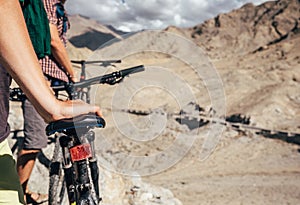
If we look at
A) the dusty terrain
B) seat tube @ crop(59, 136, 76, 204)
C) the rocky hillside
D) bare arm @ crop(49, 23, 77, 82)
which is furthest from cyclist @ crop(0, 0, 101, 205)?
the rocky hillside

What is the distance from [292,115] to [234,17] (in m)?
94.7

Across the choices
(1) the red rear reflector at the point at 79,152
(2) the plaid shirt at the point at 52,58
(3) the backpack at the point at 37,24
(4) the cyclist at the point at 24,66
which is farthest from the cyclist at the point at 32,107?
(4) the cyclist at the point at 24,66

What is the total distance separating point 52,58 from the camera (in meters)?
3.09

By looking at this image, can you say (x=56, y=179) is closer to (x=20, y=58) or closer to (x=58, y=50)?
(x=58, y=50)

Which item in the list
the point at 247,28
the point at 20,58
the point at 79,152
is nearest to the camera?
the point at 20,58

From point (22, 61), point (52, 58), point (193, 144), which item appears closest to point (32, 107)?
point (52, 58)

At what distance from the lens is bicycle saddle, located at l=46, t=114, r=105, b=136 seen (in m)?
1.12

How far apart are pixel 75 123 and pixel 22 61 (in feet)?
0.85

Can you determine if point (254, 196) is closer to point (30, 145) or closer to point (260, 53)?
point (30, 145)

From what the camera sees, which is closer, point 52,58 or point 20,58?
point 20,58

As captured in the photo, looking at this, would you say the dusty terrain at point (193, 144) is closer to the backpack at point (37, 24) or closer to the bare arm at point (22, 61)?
the backpack at point (37, 24)

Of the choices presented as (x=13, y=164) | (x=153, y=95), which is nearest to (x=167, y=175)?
(x=13, y=164)

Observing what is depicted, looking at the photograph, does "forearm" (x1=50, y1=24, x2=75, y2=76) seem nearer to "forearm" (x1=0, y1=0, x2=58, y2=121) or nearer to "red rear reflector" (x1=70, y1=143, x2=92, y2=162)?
"red rear reflector" (x1=70, y1=143, x2=92, y2=162)

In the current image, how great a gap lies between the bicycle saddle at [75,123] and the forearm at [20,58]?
0.06 meters
